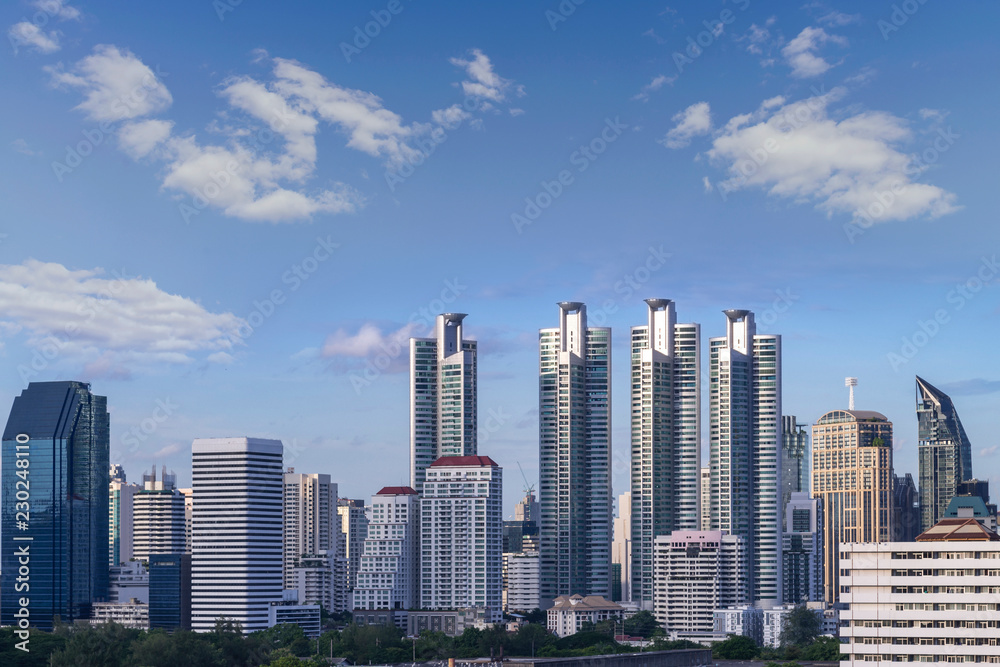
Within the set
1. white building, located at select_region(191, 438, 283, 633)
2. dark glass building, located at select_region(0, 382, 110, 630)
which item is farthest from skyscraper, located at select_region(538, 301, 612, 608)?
dark glass building, located at select_region(0, 382, 110, 630)

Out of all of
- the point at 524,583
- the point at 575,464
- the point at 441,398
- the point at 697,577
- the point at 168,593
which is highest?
the point at 441,398

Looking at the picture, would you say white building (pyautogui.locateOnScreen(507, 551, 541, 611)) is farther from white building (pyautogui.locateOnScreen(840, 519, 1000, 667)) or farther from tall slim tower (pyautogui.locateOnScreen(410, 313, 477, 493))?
white building (pyautogui.locateOnScreen(840, 519, 1000, 667))

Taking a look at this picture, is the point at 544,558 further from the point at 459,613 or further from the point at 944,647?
the point at 944,647

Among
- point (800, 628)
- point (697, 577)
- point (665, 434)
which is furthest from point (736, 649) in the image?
point (665, 434)

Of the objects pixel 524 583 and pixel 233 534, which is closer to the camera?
pixel 233 534

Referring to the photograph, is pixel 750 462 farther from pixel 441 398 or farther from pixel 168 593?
pixel 168 593
